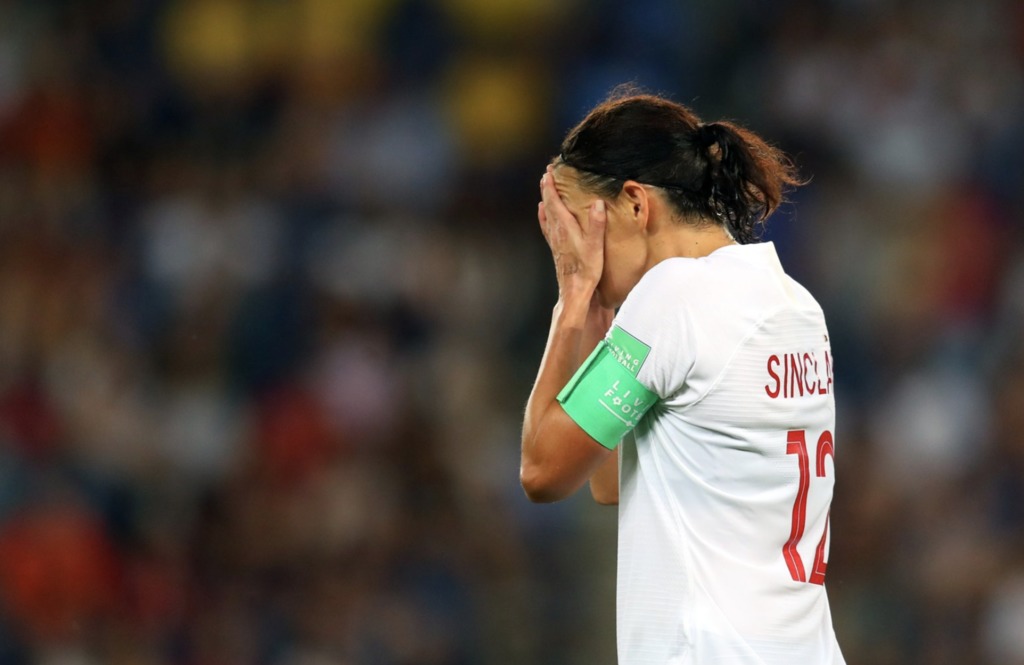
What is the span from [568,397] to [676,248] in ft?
1.05

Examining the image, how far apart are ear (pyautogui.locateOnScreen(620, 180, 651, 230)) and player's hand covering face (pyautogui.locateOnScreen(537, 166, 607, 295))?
0.05 meters

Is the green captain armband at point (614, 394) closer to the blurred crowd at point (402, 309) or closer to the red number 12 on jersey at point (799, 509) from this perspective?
the red number 12 on jersey at point (799, 509)

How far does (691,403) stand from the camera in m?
2.45

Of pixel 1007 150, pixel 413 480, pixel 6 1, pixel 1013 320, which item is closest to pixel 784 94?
pixel 1007 150

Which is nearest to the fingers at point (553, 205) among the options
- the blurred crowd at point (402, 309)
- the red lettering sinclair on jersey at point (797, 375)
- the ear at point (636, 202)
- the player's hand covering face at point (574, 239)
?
the player's hand covering face at point (574, 239)

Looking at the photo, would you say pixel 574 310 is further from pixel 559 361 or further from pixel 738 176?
pixel 738 176

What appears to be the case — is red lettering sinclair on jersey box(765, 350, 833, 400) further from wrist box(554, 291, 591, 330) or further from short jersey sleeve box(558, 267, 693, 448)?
wrist box(554, 291, 591, 330)

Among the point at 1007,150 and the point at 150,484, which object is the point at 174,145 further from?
the point at 1007,150

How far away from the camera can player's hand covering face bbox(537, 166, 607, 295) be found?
2.62 m

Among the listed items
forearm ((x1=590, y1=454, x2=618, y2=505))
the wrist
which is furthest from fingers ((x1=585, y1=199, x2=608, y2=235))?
forearm ((x1=590, y1=454, x2=618, y2=505))

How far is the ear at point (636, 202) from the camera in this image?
8.38 feet

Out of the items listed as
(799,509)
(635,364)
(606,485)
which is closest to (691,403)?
(635,364)

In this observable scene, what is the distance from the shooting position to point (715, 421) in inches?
96.0

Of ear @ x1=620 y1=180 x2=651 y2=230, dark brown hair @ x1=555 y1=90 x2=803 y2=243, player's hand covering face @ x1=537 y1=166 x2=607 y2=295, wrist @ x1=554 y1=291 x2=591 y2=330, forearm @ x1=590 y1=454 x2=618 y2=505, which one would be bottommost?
forearm @ x1=590 y1=454 x2=618 y2=505
